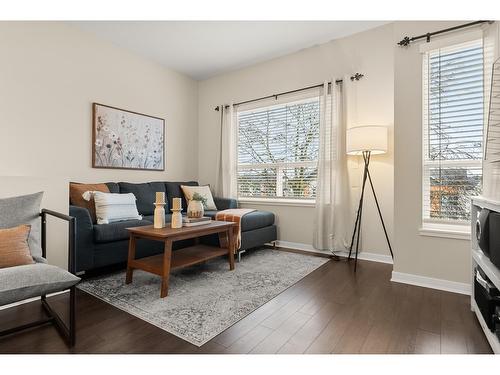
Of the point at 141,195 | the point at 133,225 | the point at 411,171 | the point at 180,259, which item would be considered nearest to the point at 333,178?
the point at 411,171

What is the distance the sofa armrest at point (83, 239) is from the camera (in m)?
2.44

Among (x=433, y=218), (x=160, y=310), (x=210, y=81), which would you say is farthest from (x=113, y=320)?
(x=210, y=81)

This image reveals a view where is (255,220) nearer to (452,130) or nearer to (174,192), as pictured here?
(174,192)

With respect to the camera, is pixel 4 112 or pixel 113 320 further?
pixel 4 112

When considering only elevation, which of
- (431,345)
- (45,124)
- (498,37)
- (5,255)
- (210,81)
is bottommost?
(431,345)

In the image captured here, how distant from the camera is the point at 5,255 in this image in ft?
5.13

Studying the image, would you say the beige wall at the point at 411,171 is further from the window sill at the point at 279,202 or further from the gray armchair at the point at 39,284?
the gray armchair at the point at 39,284

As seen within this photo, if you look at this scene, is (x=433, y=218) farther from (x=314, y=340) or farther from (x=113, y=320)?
(x=113, y=320)

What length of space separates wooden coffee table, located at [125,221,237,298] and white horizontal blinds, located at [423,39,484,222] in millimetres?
1907

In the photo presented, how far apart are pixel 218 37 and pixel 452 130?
9.01 feet

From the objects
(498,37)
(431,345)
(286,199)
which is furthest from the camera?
(286,199)

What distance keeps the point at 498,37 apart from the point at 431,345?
2215mm

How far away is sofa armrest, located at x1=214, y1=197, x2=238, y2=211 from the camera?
4072 mm

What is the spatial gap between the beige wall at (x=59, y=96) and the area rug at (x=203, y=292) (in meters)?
0.68
